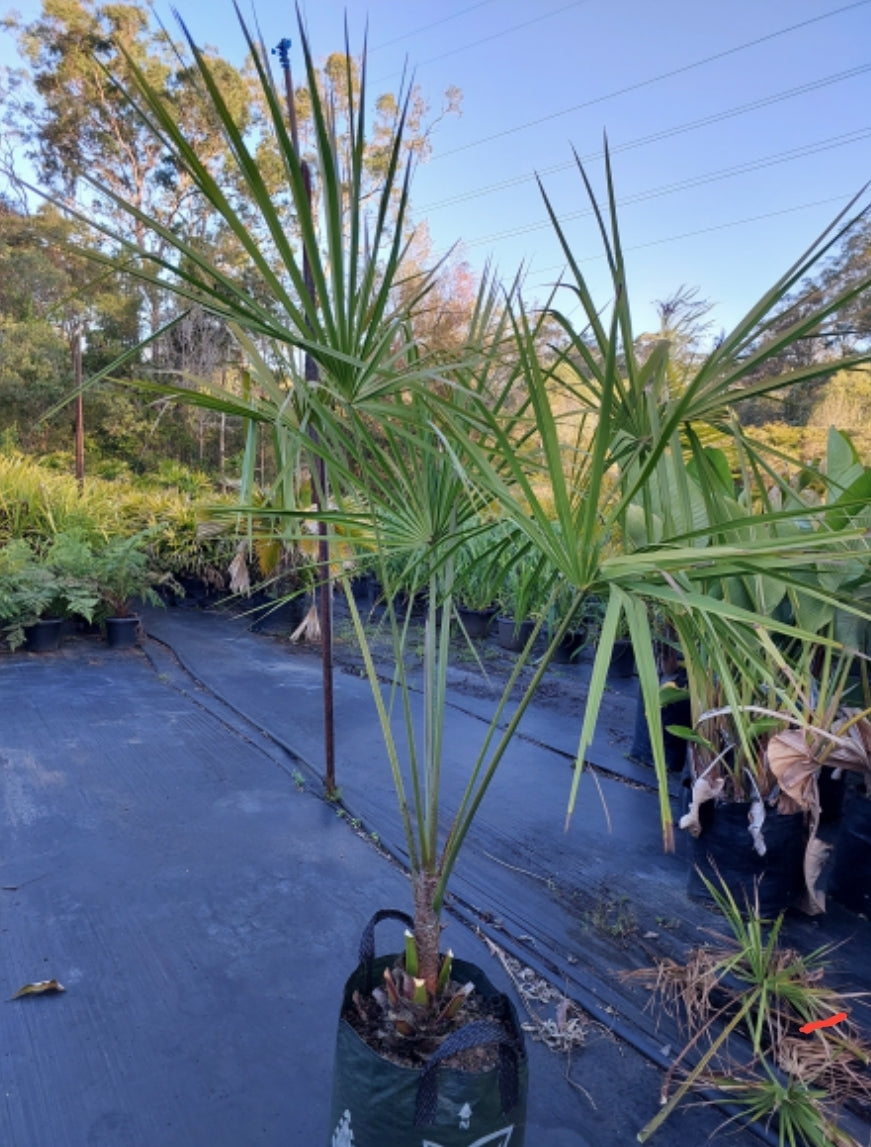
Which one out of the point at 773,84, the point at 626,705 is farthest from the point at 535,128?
the point at 626,705

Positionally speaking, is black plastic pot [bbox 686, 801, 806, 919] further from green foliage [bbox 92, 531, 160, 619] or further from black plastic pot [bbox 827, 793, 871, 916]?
green foliage [bbox 92, 531, 160, 619]

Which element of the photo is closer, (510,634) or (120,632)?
(120,632)

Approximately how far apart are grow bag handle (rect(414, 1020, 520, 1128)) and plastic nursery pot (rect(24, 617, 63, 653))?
4191 millimetres

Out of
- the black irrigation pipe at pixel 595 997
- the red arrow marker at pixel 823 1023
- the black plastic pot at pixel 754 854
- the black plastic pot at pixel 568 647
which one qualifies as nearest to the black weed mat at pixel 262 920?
the black irrigation pipe at pixel 595 997

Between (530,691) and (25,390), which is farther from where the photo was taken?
(25,390)

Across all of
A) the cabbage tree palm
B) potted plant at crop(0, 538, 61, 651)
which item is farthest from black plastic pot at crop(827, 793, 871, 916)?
potted plant at crop(0, 538, 61, 651)

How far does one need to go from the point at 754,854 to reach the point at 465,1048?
47.2 inches

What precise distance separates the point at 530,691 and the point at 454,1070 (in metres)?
0.50

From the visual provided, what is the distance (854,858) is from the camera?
1896 mm

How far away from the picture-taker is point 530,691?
1.03 meters

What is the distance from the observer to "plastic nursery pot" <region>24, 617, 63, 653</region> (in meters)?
4.34

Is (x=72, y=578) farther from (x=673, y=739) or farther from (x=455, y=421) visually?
(x=455, y=421)

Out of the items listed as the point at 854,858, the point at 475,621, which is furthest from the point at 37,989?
the point at 475,621

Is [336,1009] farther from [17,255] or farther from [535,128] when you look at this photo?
[535,128]
